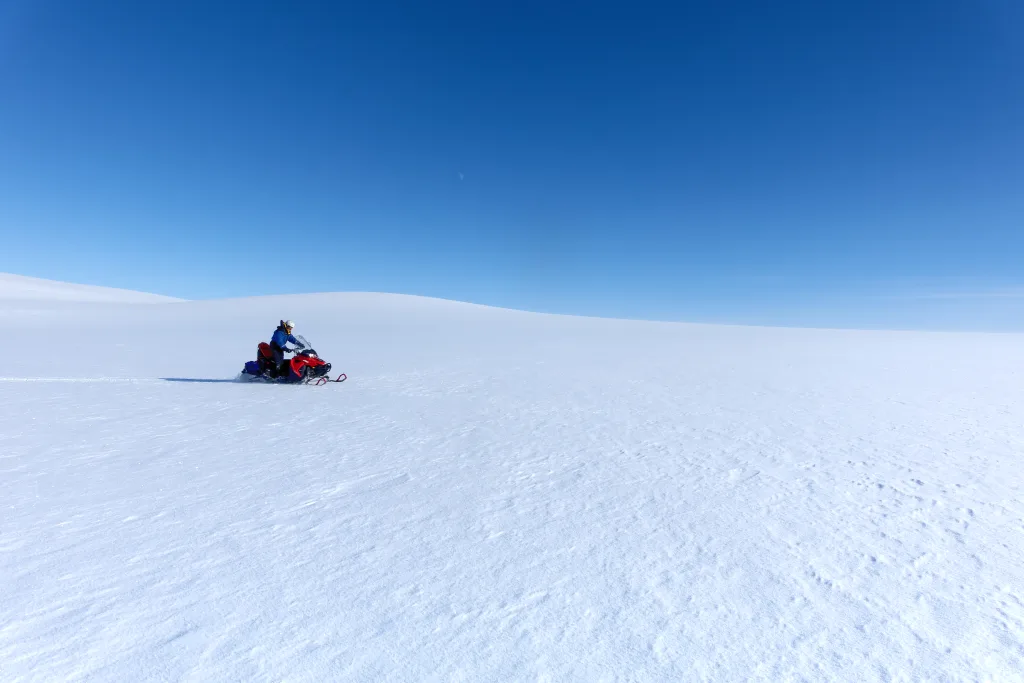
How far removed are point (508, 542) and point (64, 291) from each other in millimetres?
82516

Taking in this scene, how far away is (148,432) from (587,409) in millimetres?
6281

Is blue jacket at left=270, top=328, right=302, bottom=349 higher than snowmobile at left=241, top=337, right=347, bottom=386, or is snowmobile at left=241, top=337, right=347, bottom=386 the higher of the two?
blue jacket at left=270, top=328, right=302, bottom=349

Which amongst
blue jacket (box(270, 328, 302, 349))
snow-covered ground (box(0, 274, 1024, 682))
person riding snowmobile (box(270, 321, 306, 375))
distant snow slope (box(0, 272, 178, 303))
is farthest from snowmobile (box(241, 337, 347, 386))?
distant snow slope (box(0, 272, 178, 303))

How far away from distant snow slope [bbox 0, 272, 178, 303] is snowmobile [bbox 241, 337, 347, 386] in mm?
59494

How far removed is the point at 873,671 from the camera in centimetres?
229

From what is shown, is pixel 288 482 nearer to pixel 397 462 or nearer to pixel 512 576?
pixel 397 462

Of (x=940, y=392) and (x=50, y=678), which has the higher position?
(x=940, y=392)

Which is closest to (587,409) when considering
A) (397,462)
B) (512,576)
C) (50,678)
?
(397,462)

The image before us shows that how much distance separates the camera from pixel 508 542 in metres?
3.47

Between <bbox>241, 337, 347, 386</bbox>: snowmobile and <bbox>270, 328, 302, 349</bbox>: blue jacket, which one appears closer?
<bbox>270, 328, 302, 349</bbox>: blue jacket

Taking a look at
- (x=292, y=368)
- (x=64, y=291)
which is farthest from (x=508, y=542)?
(x=64, y=291)

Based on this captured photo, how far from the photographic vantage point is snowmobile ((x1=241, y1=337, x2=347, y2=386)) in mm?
10750

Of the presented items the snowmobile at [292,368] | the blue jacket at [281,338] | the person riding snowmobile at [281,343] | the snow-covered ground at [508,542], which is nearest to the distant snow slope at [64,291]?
the snowmobile at [292,368]

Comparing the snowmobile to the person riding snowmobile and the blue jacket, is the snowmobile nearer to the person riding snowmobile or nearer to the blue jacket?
the person riding snowmobile
